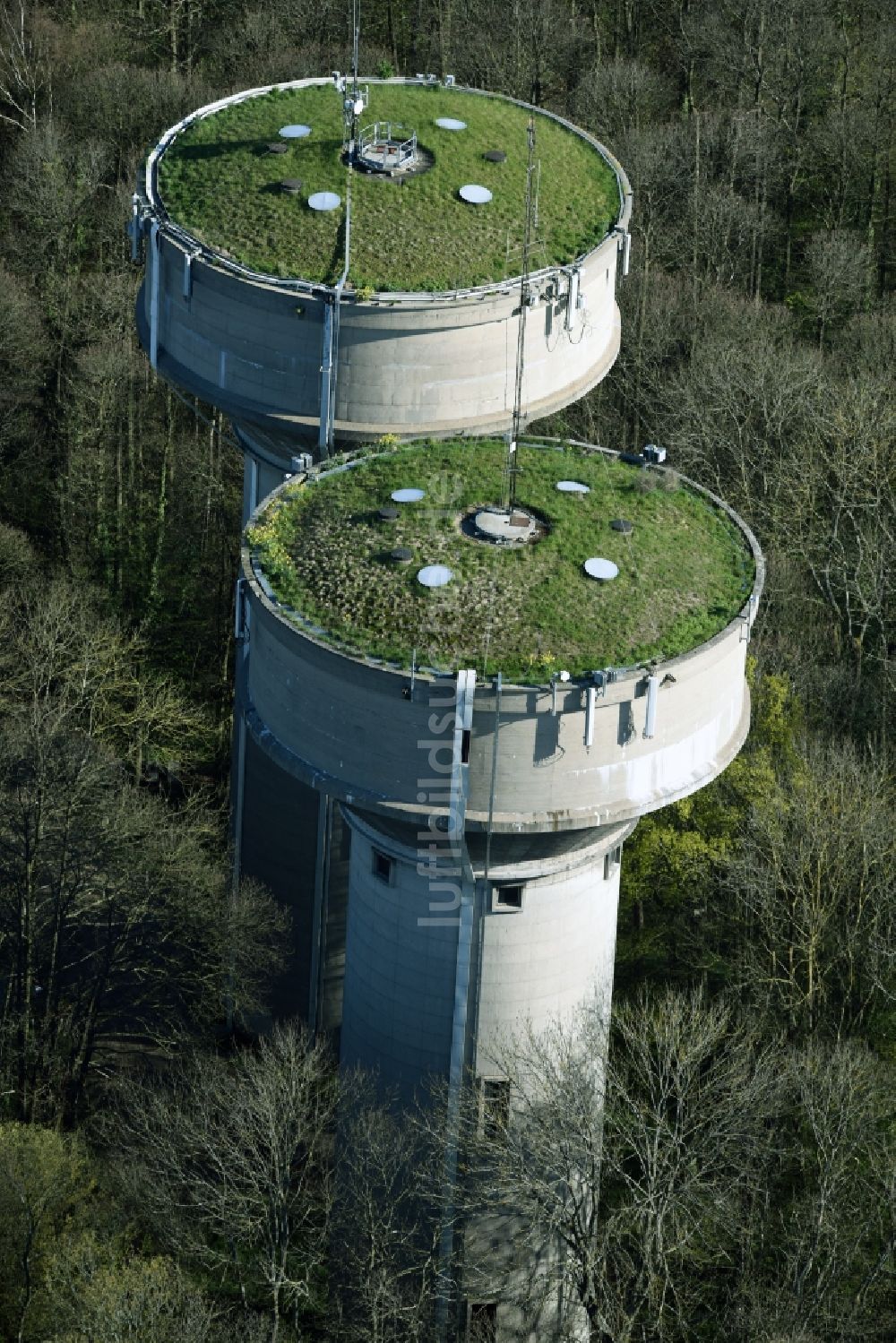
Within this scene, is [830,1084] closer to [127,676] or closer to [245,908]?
[245,908]

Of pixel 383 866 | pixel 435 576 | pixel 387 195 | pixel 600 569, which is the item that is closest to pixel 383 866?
pixel 383 866

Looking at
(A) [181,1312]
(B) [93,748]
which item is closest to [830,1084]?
(A) [181,1312]

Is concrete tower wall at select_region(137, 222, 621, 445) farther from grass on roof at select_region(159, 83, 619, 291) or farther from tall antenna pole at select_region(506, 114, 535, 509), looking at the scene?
grass on roof at select_region(159, 83, 619, 291)

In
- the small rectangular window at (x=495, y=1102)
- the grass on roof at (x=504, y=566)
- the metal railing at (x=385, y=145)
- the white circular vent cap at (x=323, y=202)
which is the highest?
the metal railing at (x=385, y=145)

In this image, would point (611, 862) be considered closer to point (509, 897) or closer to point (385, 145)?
point (509, 897)

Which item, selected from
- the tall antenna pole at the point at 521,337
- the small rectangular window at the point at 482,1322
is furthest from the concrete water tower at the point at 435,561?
the small rectangular window at the point at 482,1322

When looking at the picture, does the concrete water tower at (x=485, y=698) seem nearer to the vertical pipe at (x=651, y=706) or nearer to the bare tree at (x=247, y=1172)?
the vertical pipe at (x=651, y=706)
